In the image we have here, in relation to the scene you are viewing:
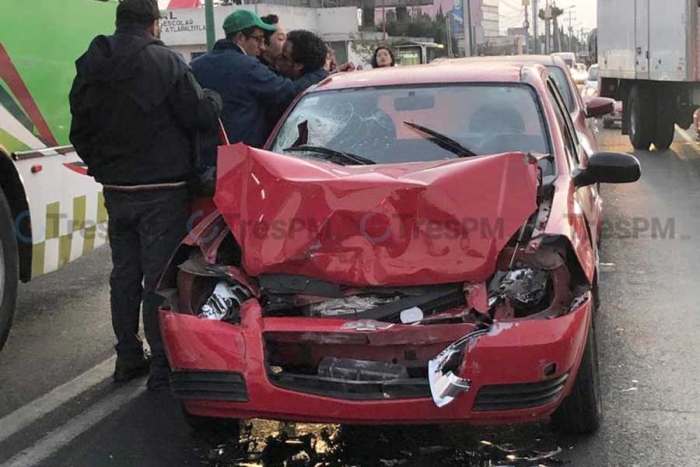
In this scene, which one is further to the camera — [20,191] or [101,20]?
[101,20]

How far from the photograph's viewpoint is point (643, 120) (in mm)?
16266

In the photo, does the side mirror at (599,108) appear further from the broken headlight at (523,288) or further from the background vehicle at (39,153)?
the broken headlight at (523,288)

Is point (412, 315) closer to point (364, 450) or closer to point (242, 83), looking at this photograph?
point (364, 450)

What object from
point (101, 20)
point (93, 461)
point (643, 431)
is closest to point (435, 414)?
point (643, 431)

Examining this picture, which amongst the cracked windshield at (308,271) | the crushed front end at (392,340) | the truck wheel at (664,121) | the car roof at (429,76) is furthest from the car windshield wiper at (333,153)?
the truck wheel at (664,121)

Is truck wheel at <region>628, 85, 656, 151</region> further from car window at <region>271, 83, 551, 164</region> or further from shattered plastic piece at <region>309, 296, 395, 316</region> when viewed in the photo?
shattered plastic piece at <region>309, 296, 395, 316</region>


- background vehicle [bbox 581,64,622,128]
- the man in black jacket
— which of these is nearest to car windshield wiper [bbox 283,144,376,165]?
the man in black jacket

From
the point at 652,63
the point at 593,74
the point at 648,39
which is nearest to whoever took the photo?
the point at 652,63

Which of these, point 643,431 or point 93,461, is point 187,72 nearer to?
point 93,461

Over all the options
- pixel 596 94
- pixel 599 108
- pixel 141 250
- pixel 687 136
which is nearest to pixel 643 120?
pixel 687 136

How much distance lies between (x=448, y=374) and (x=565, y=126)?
2.45 m

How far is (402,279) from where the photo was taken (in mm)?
3744

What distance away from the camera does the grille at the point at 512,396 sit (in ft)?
11.6

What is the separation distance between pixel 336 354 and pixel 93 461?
124cm
